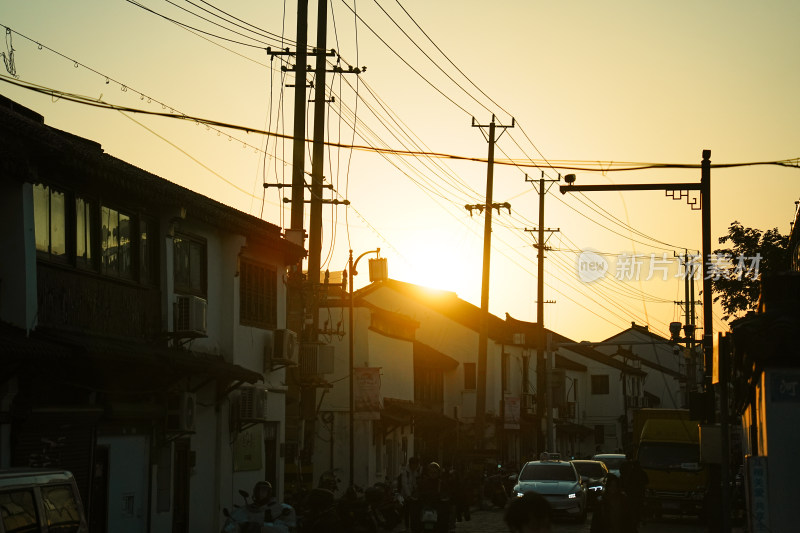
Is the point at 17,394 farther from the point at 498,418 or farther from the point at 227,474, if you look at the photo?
the point at 498,418

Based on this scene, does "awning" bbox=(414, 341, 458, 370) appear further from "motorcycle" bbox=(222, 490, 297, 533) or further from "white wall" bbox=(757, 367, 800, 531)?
"white wall" bbox=(757, 367, 800, 531)

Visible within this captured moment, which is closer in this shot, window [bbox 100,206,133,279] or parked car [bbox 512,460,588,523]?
window [bbox 100,206,133,279]

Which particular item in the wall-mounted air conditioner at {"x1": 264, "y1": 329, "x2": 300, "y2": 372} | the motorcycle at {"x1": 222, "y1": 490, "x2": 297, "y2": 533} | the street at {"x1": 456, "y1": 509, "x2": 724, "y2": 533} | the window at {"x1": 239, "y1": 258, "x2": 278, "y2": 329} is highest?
the window at {"x1": 239, "y1": 258, "x2": 278, "y2": 329}

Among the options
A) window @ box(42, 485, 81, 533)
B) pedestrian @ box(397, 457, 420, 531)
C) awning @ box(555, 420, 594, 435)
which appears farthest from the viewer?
awning @ box(555, 420, 594, 435)

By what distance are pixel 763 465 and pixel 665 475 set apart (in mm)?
19398

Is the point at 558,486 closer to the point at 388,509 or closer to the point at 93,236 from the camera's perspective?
the point at 388,509

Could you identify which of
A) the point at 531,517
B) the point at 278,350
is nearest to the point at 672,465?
the point at 278,350

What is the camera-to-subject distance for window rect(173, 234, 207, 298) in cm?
2230

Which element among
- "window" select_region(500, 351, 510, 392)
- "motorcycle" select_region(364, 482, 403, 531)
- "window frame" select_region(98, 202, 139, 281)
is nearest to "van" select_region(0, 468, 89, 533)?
"window frame" select_region(98, 202, 139, 281)

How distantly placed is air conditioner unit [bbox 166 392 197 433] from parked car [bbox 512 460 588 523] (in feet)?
41.8

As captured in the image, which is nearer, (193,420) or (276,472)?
(193,420)

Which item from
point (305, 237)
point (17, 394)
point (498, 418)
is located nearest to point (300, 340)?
point (305, 237)

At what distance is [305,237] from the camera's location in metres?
29.1

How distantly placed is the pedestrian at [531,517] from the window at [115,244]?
1316 centimetres
